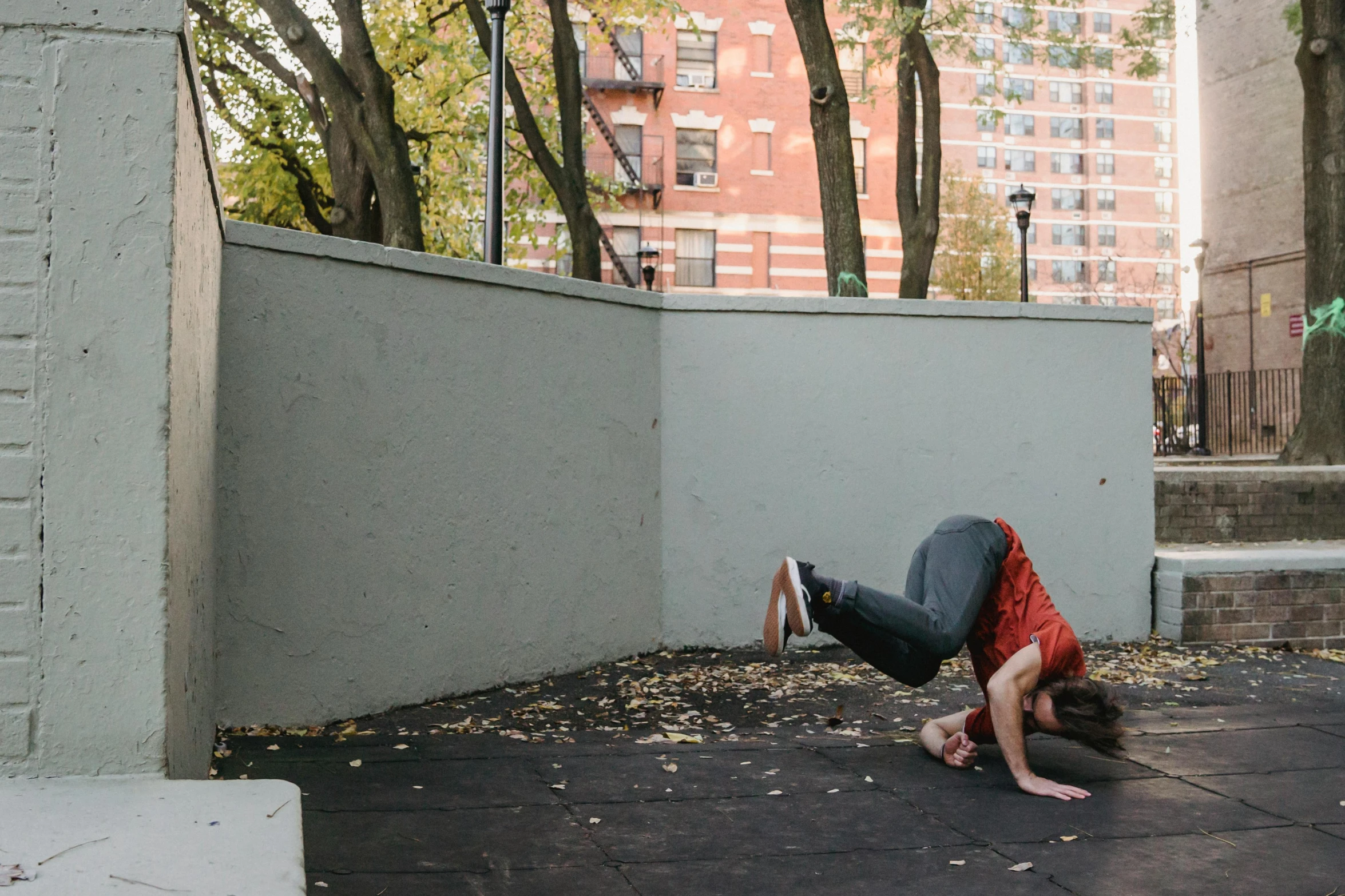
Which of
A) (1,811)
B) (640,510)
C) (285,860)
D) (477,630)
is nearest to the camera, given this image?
(285,860)

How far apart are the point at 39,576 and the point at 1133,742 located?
14.6ft

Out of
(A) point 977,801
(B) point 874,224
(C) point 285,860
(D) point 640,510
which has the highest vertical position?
(B) point 874,224

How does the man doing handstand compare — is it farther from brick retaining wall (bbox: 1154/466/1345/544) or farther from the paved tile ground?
brick retaining wall (bbox: 1154/466/1345/544)

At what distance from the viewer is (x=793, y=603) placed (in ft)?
14.9

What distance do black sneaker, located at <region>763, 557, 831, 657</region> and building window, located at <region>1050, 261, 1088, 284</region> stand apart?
8037 centimetres

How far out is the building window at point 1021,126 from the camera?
81000 millimetres

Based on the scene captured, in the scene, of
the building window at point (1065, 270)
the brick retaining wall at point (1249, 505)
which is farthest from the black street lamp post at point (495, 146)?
the building window at point (1065, 270)

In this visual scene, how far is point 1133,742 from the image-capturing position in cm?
525

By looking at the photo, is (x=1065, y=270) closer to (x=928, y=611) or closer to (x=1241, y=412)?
(x=1241, y=412)

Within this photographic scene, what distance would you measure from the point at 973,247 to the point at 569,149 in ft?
109

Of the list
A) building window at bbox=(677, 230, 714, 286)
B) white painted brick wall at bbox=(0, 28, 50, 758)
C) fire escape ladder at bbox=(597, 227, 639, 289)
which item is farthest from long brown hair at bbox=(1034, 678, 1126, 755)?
building window at bbox=(677, 230, 714, 286)

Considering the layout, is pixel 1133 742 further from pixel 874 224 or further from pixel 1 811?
pixel 874 224

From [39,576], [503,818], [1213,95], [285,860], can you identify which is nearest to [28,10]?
[39,576]

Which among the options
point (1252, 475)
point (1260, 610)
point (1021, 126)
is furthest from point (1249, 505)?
point (1021, 126)
